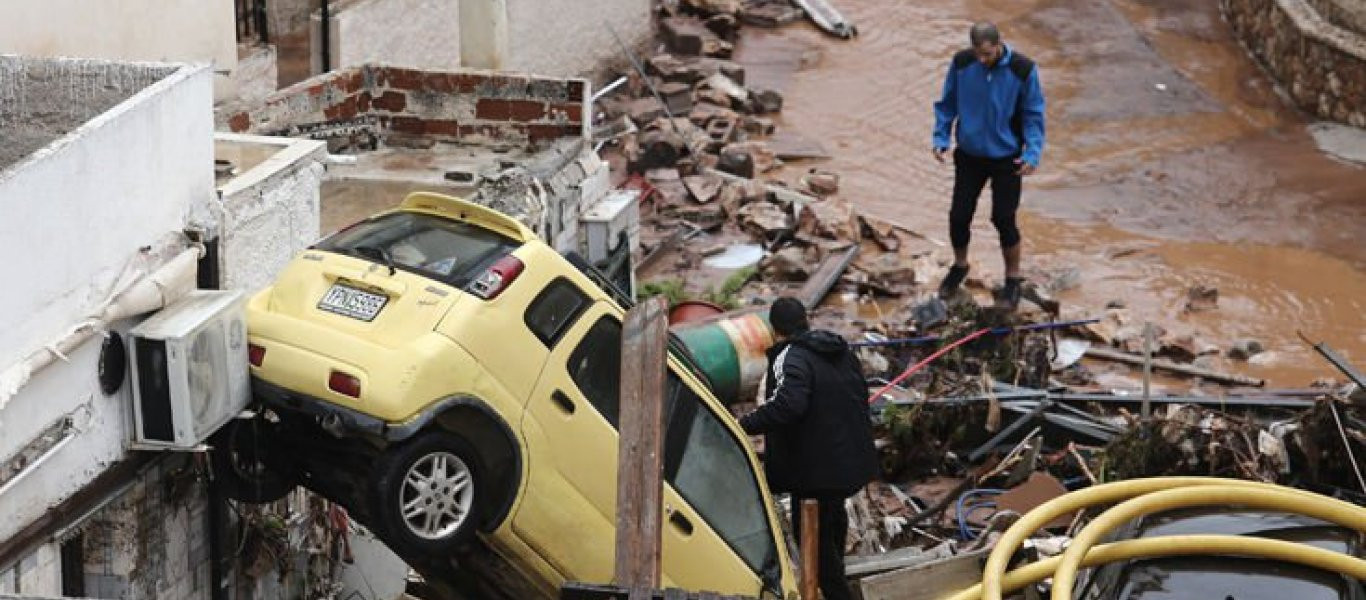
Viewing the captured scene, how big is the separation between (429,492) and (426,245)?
1.08 meters

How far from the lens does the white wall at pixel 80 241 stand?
26.8ft

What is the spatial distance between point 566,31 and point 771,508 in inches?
503

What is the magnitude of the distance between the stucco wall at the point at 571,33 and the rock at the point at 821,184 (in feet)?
9.75

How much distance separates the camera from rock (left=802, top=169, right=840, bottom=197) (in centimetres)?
1983

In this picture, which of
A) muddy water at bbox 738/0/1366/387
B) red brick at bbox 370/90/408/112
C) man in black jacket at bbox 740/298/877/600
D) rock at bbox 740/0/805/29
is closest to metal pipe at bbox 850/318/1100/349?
muddy water at bbox 738/0/1366/387

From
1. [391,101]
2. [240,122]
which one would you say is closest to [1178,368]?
[391,101]

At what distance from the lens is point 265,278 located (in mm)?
10492

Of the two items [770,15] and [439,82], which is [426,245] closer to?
[439,82]

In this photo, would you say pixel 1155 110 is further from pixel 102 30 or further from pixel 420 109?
pixel 102 30

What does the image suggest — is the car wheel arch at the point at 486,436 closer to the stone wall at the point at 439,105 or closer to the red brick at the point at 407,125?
the stone wall at the point at 439,105

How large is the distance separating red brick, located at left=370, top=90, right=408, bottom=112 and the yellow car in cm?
548

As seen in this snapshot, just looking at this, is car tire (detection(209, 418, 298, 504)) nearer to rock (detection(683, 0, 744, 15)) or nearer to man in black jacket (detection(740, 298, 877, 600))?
man in black jacket (detection(740, 298, 877, 600))

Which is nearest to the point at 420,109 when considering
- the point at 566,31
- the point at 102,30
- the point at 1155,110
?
the point at 102,30

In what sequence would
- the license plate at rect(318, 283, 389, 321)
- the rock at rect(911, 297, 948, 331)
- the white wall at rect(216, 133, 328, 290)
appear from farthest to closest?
1. the rock at rect(911, 297, 948, 331)
2. the white wall at rect(216, 133, 328, 290)
3. the license plate at rect(318, 283, 389, 321)
